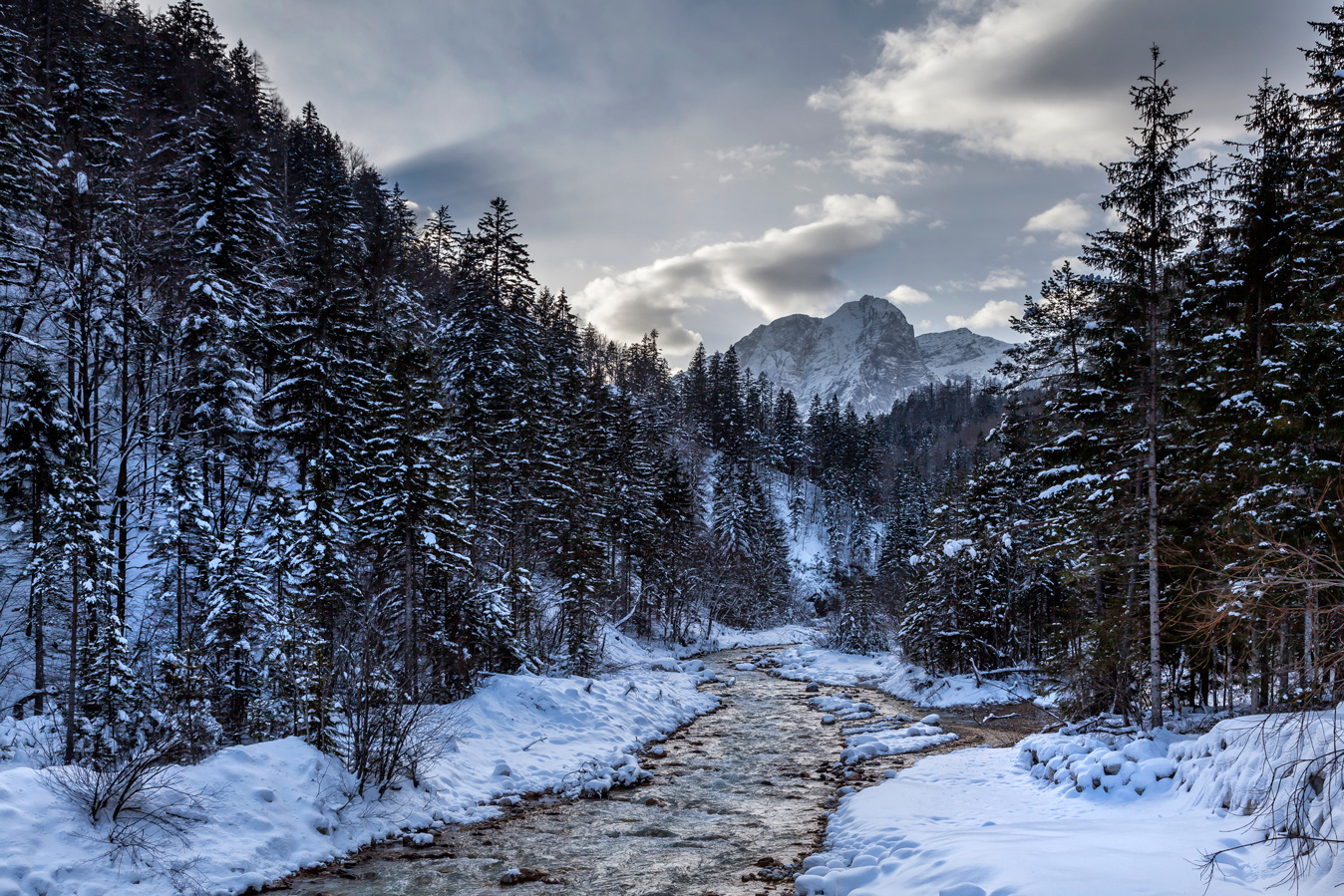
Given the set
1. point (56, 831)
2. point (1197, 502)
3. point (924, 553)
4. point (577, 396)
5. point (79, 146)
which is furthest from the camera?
point (577, 396)

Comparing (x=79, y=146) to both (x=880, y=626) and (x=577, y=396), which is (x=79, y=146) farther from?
(x=880, y=626)

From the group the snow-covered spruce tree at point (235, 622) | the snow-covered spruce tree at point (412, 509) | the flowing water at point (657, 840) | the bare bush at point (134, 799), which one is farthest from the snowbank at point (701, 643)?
the bare bush at point (134, 799)

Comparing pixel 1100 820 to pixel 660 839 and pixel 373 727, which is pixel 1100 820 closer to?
pixel 660 839

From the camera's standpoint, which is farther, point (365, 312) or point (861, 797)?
point (365, 312)

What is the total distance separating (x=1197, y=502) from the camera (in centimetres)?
1422

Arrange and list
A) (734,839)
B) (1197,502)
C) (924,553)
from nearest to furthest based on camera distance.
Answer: (734,839)
(1197,502)
(924,553)

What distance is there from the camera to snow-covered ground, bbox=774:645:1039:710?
952 inches

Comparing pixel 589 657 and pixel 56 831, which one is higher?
pixel 56 831

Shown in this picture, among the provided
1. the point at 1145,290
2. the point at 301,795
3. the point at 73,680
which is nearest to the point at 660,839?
the point at 301,795

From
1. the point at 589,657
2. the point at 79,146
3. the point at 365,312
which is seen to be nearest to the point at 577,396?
the point at 365,312

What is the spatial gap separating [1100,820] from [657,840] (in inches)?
269

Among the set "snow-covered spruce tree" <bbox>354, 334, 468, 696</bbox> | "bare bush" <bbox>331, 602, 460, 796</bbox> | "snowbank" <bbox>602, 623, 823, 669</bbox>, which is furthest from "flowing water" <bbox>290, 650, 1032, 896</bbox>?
"snowbank" <bbox>602, 623, 823, 669</bbox>

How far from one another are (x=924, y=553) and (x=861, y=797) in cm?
1739

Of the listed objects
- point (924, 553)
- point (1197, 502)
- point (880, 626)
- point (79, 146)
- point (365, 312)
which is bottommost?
point (880, 626)
